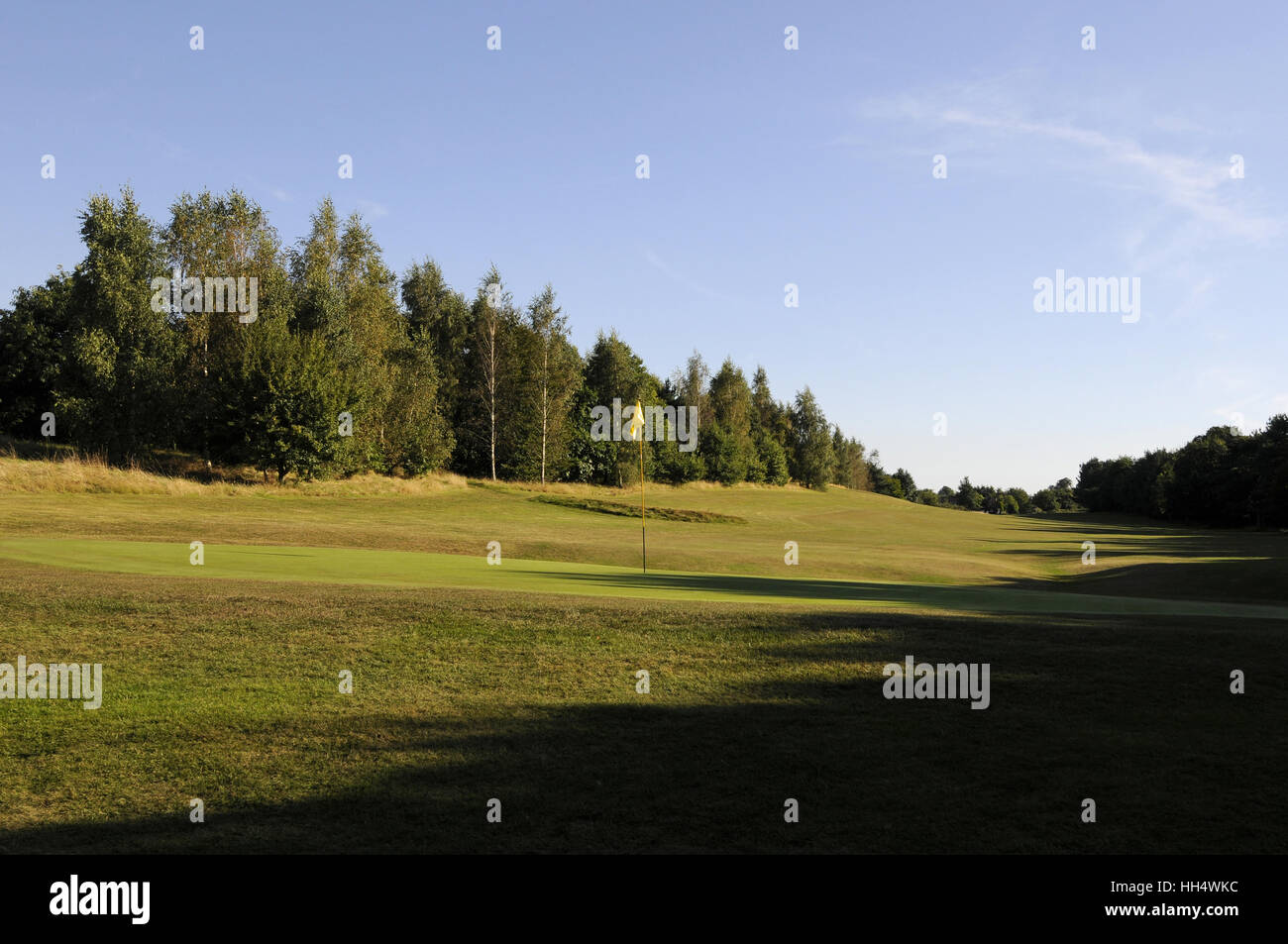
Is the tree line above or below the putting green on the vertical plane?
above

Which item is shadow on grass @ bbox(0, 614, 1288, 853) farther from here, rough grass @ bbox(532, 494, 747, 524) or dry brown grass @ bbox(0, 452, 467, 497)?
rough grass @ bbox(532, 494, 747, 524)

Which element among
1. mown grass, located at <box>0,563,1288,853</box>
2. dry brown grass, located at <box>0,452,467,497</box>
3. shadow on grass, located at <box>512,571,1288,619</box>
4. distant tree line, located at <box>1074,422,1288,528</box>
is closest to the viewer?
mown grass, located at <box>0,563,1288,853</box>

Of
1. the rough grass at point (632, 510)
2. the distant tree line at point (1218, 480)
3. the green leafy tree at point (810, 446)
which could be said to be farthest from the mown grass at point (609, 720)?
the green leafy tree at point (810, 446)

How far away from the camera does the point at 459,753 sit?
859cm

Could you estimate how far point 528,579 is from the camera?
739 inches

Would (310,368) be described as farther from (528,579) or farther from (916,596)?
(916,596)

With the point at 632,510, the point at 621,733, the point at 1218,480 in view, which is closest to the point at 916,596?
the point at 621,733

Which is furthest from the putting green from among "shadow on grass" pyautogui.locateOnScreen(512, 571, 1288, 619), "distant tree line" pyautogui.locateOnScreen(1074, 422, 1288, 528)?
"distant tree line" pyautogui.locateOnScreen(1074, 422, 1288, 528)

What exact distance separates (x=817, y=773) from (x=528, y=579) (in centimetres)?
1153

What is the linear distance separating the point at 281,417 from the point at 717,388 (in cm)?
7157

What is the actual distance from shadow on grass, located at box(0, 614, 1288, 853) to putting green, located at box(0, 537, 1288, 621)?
547 centimetres

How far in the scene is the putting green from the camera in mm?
16781

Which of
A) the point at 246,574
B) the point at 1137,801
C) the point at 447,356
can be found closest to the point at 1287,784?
the point at 1137,801
